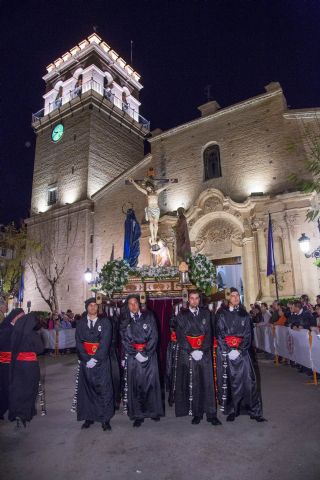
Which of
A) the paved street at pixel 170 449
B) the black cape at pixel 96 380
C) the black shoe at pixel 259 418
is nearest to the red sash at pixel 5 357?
the paved street at pixel 170 449

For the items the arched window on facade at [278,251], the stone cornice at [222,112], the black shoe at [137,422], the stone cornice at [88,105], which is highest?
the stone cornice at [88,105]

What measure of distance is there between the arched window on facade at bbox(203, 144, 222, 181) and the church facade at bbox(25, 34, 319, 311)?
0.22ft

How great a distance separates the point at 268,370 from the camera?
386 inches

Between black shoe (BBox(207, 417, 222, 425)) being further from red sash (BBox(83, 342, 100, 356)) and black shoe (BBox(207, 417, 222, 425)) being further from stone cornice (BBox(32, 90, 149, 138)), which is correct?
stone cornice (BBox(32, 90, 149, 138))

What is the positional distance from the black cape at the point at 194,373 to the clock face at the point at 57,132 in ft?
84.5

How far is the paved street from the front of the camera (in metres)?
3.76

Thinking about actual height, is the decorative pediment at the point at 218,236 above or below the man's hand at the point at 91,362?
above

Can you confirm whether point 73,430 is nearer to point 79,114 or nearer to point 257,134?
point 257,134

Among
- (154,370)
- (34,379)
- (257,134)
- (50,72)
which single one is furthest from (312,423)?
(50,72)

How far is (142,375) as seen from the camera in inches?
227

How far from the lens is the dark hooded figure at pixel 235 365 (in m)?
5.62

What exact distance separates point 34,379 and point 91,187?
2021cm

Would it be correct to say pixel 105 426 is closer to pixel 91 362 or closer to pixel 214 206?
pixel 91 362

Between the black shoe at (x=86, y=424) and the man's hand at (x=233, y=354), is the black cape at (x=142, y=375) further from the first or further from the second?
the man's hand at (x=233, y=354)
